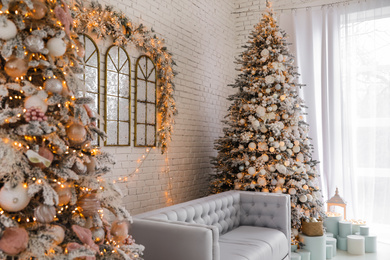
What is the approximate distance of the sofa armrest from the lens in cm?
257

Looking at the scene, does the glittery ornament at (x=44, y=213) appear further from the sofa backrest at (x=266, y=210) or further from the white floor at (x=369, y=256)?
the white floor at (x=369, y=256)

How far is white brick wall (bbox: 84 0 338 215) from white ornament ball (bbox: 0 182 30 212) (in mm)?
2361

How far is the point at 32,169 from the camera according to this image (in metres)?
1.47

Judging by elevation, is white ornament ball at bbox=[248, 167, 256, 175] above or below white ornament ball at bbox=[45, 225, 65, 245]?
above

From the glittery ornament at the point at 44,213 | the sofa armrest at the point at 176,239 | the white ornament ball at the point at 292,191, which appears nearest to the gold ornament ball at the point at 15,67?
the glittery ornament at the point at 44,213

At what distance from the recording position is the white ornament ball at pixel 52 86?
5.10ft

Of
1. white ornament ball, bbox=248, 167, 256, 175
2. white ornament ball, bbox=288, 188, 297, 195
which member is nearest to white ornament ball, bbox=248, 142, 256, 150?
white ornament ball, bbox=248, 167, 256, 175

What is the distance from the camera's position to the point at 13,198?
1.39 meters

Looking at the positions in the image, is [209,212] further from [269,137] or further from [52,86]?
[52,86]

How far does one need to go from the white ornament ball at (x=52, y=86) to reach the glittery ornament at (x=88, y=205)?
49 centimetres

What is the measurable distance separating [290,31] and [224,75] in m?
1.32

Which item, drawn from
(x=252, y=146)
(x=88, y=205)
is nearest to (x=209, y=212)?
(x=252, y=146)

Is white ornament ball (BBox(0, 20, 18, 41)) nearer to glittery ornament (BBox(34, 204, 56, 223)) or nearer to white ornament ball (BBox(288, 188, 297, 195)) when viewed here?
glittery ornament (BBox(34, 204, 56, 223))

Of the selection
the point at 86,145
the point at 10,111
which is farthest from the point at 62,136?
the point at 10,111
